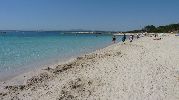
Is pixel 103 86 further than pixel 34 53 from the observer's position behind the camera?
No

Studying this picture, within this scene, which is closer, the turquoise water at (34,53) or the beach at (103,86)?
the beach at (103,86)

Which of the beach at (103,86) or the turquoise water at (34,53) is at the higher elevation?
the beach at (103,86)

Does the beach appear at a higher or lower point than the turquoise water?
higher

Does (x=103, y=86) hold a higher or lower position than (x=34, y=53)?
higher

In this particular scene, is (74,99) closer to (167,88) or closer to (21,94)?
(21,94)

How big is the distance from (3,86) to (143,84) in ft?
18.9

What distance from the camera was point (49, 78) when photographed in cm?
1445

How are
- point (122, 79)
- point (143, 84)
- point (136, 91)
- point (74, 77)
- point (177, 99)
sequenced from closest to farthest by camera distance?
1. point (177, 99)
2. point (136, 91)
3. point (143, 84)
4. point (122, 79)
5. point (74, 77)

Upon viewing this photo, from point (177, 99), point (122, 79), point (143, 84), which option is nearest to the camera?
point (177, 99)

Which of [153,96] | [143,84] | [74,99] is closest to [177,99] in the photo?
[153,96]

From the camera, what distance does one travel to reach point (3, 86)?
13242 mm

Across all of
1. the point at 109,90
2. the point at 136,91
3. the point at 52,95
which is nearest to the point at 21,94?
the point at 52,95

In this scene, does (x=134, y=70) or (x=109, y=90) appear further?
(x=134, y=70)

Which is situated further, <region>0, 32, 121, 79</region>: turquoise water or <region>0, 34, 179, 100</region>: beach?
<region>0, 32, 121, 79</region>: turquoise water
